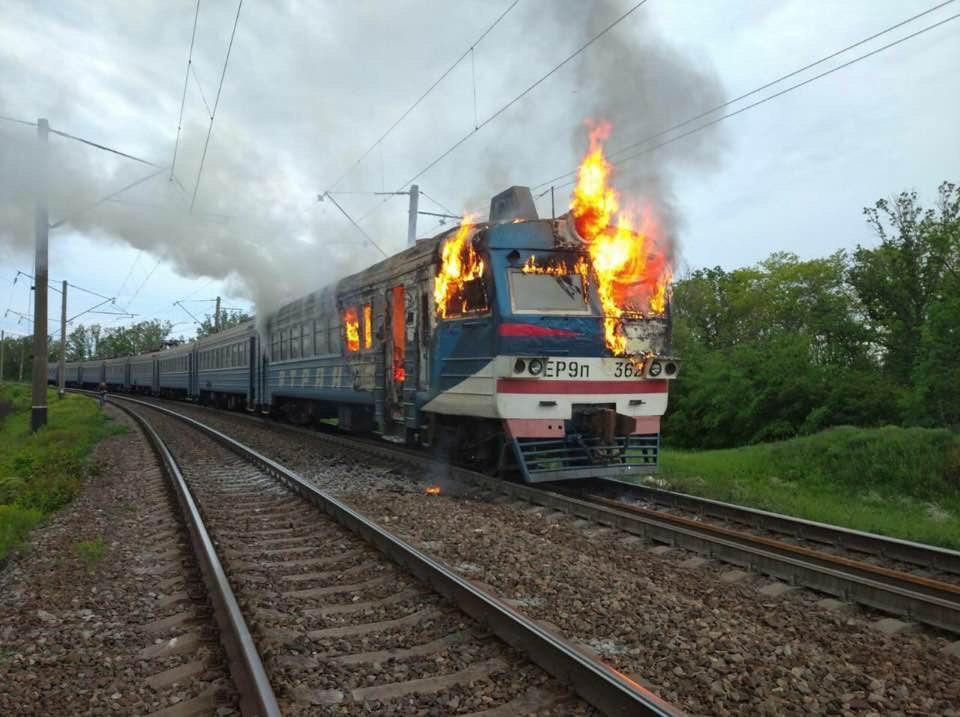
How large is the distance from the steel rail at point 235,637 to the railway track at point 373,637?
0.03 ft

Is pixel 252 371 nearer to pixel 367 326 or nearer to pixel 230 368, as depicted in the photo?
pixel 230 368

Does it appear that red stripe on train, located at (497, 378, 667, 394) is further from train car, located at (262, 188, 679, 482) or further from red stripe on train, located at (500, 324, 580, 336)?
red stripe on train, located at (500, 324, 580, 336)

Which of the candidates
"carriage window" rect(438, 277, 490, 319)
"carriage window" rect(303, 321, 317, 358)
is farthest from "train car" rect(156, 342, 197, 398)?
"carriage window" rect(438, 277, 490, 319)

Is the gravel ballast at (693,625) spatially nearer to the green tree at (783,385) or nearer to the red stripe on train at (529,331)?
the red stripe on train at (529,331)

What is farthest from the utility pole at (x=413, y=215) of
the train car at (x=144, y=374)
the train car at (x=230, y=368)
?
the train car at (x=144, y=374)

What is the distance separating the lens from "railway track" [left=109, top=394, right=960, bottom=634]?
4.84 metres

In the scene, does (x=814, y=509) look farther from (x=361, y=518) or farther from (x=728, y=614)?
(x=361, y=518)

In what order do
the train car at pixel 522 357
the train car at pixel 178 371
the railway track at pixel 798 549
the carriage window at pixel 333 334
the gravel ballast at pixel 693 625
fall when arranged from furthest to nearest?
the train car at pixel 178 371 → the carriage window at pixel 333 334 → the train car at pixel 522 357 → the railway track at pixel 798 549 → the gravel ballast at pixel 693 625

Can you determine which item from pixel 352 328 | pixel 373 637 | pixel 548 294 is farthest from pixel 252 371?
pixel 373 637

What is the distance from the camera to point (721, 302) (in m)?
41.2

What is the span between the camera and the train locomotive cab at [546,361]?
855 cm

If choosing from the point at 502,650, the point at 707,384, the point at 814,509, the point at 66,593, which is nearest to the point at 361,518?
the point at 66,593

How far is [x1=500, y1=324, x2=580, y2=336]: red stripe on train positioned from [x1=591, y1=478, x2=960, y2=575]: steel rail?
7.37ft

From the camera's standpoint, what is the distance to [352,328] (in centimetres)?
1312
